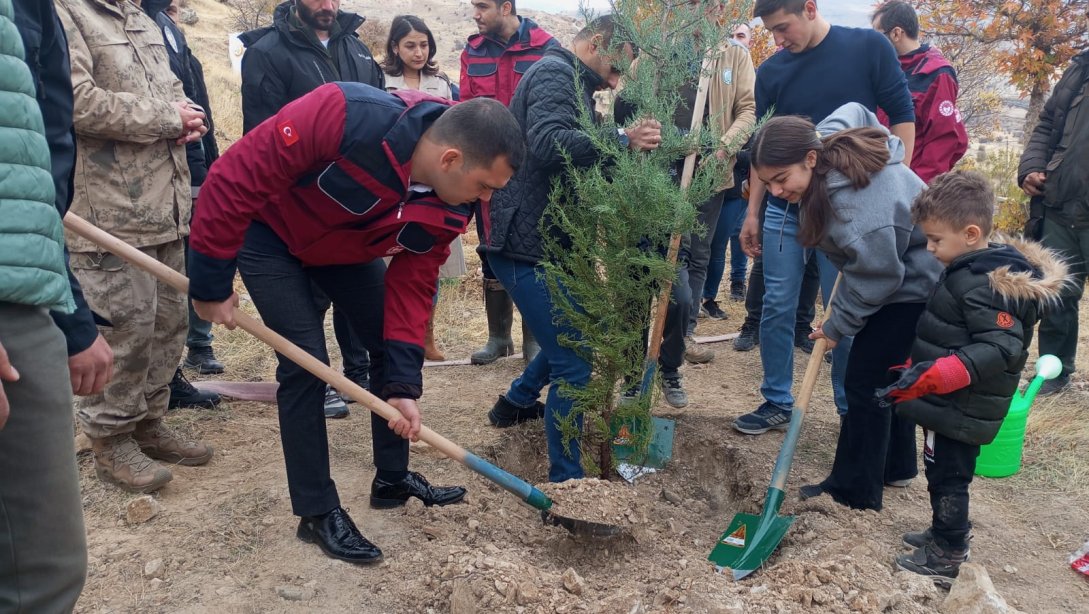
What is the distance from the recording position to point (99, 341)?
201cm

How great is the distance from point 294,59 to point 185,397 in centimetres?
199

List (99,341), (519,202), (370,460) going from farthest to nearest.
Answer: (370,460), (519,202), (99,341)

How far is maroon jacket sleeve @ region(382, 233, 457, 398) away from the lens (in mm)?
3037

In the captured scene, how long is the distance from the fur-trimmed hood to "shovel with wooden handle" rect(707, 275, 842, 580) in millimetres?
778

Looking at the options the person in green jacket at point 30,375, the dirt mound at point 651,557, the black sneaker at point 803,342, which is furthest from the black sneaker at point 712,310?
the person in green jacket at point 30,375

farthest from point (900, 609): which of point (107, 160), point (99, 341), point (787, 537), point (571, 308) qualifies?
point (107, 160)

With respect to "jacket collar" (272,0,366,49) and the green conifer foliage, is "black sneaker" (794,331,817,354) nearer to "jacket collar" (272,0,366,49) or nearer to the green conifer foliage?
the green conifer foliage

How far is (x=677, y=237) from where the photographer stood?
3.52m

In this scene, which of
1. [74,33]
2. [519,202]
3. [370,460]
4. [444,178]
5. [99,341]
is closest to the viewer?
[99,341]

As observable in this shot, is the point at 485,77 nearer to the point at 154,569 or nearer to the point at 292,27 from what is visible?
the point at 292,27

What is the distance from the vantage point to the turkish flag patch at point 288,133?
2580 mm

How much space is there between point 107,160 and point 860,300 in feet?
10.7

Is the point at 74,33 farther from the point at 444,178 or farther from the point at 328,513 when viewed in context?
the point at 328,513

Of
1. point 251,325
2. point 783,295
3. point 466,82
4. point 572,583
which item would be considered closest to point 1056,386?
point 783,295
